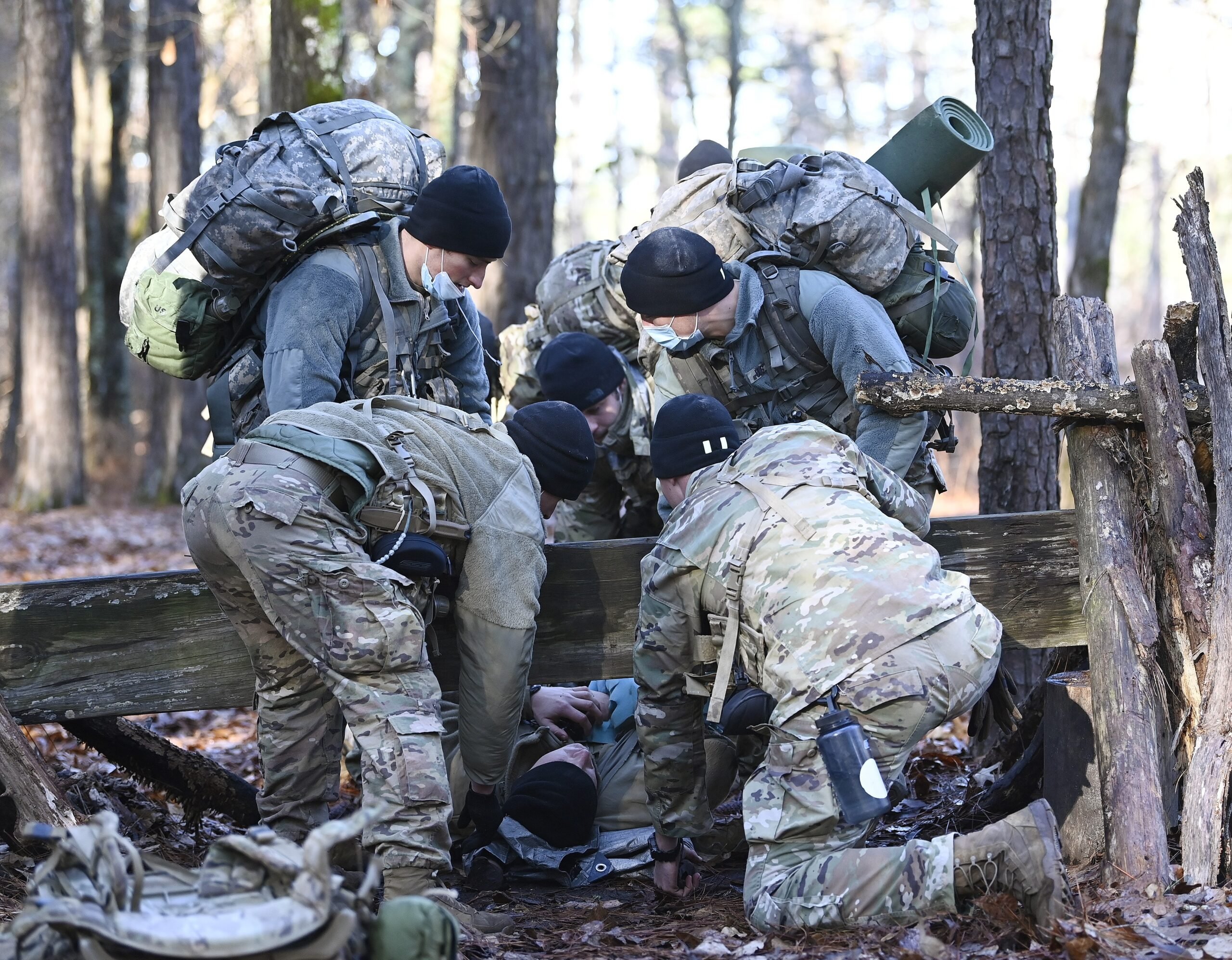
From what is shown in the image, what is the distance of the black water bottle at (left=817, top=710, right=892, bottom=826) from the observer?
3.45 metres

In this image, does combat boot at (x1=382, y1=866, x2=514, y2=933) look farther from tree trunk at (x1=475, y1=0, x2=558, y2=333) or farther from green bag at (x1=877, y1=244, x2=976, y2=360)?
tree trunk at (x1=475, y1=0, x2=558, y2=333)

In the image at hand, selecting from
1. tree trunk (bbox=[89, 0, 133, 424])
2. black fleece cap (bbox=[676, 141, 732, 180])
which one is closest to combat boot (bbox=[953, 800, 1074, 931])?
black fleece cap (bbox=[676, 141, 732, 180])

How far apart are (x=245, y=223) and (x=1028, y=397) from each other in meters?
2.90

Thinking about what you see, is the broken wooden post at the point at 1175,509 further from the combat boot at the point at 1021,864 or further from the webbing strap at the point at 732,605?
the webbing strap at the point at 732,605

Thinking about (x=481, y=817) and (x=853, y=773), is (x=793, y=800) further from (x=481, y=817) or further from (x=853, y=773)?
(x=481, y=817)

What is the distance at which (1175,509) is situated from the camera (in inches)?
162

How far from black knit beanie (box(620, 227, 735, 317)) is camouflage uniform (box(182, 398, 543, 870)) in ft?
3.06

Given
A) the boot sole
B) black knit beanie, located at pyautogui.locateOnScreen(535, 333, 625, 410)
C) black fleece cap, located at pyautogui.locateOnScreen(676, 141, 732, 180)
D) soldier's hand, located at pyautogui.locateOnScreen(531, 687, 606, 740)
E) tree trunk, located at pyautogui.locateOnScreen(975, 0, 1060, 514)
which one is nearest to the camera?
the boot sole

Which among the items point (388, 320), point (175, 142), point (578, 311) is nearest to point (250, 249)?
point (388, 320)

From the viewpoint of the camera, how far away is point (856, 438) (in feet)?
15.3

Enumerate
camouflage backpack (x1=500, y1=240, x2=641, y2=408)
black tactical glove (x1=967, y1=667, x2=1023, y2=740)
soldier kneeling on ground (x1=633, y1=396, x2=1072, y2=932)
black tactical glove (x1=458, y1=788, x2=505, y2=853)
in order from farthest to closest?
camouflage backpack (x1=500, y1=240, x2=641, y2=408), black tactical glove (x1=967, y1=667, x2=1023, y2=740), black tactical glove (x1=458, y1=788, x2=505, y2=853), soldier kneeling on ground (x1=633, y1=396, x2=1072, y2=932)

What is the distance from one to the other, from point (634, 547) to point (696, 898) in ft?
4.20

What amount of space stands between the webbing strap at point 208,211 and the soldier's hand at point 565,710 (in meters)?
2.23

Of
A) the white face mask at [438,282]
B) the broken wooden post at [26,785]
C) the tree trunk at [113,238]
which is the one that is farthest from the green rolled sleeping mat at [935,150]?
the tree trunk at [113,238]
